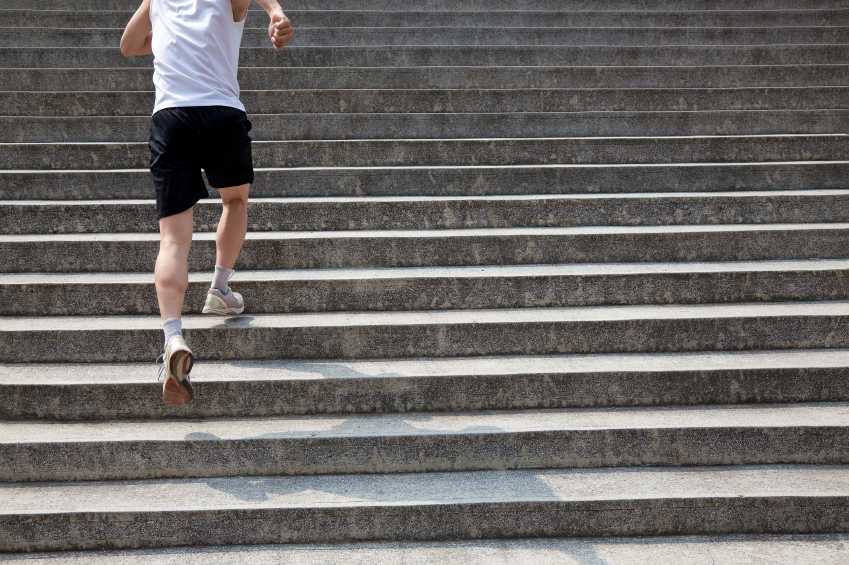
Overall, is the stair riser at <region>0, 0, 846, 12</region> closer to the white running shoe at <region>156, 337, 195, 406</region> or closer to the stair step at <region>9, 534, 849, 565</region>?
the white running shoe at <region>156, 337, 195, 406</region>

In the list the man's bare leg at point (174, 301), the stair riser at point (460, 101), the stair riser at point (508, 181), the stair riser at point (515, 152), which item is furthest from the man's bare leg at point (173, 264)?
the stair riser at point (460, 101)

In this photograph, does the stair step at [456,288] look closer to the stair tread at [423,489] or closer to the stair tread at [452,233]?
the stair tread at [452,233]

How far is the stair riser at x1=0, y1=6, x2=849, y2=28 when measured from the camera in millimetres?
5059

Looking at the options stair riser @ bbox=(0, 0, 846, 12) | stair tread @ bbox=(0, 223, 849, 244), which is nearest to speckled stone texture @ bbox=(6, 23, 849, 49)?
stair riser @ bbox=(0, 0, 846, 12)

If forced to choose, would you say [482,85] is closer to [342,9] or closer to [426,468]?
[342,9]

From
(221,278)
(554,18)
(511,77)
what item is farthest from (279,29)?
(554,18)

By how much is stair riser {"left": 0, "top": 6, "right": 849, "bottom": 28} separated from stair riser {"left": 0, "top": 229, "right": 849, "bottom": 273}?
2.62 metres

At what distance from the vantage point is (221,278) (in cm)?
281

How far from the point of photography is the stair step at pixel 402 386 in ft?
8.54

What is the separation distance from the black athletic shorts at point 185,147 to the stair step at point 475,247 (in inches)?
29.3

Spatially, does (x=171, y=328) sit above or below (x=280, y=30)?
below

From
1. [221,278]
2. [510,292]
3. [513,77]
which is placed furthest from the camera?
[513,77]

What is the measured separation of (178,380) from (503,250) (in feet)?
5.73

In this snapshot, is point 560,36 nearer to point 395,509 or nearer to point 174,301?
point 174,301
